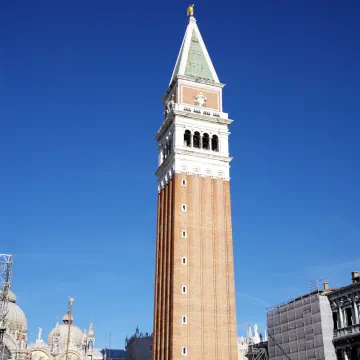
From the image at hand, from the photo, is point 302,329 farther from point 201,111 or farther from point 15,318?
point 15,318

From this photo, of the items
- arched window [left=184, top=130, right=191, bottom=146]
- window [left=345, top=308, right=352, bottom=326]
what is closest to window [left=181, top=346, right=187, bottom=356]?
window [left=345, top=308, right=352, bottom=326]

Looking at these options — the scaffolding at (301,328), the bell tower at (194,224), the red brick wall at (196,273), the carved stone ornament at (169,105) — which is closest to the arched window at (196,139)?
the bell tower at (194,224)

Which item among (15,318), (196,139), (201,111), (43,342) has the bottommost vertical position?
(43,342)

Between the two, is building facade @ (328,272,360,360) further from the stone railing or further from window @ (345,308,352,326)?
the stone railing

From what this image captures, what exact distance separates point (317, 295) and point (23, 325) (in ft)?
223

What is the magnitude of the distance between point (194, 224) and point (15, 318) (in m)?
56.7

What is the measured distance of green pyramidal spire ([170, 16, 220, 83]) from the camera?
2719 inches

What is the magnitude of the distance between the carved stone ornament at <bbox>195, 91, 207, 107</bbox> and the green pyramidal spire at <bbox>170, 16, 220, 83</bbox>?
2590 millimetres

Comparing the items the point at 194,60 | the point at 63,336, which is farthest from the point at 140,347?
the point at 194,60

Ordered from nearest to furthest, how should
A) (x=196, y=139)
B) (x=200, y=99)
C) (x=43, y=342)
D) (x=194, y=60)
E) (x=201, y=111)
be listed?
(x=196, y=139) < (x=201, y=111) < (x=200, y=99) < (x=194, y=60) < (x=43, y=342)

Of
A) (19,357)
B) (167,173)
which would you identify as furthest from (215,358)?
(19,357)

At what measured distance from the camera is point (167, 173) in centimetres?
6406

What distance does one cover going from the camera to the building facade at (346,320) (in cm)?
4538

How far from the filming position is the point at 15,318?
333 ft
